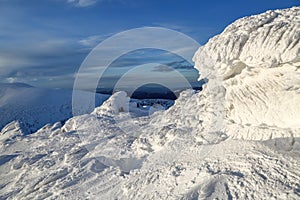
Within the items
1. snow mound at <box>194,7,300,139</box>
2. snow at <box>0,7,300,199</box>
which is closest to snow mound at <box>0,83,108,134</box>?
snow at <box>0,7,300,199</box>

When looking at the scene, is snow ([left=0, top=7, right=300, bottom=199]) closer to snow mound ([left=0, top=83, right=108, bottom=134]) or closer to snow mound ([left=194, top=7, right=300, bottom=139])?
snow mound ([left=194, top=7, right=300, bottom=139])

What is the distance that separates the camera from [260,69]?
4.90m

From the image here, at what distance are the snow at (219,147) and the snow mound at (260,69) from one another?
0.05 ft

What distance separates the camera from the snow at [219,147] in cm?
418

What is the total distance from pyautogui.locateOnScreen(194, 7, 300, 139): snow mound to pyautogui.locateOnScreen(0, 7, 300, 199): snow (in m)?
0.01

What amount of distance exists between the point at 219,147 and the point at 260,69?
137 cm

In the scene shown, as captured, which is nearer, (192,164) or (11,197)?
(192,164)

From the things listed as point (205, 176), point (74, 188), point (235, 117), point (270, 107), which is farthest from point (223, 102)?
point (74, 188)

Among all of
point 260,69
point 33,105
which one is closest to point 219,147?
point 260,69

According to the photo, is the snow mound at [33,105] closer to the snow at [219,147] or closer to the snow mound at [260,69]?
the snow at [219,147]

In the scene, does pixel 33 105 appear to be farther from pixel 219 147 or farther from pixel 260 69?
pixel 260 69

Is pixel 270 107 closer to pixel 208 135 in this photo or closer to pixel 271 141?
pixel 271 141

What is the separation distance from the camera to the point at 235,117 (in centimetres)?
562

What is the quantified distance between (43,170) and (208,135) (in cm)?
374
